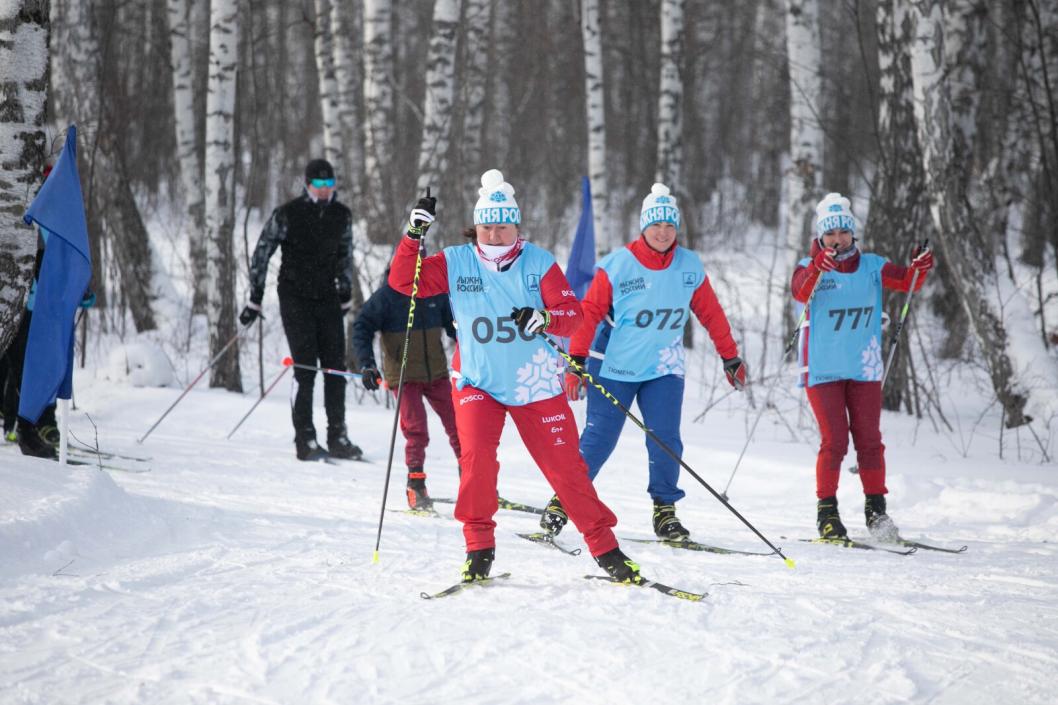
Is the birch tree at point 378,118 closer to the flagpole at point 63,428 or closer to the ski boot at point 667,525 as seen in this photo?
the flagpole at point 63,428

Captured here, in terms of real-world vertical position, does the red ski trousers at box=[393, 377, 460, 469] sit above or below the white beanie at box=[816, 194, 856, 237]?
below

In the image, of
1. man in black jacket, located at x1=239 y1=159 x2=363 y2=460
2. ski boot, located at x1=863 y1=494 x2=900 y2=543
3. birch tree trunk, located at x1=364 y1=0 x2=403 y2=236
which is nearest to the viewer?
ski boot, located at x1=863 y1=494 x2=900 y2=543

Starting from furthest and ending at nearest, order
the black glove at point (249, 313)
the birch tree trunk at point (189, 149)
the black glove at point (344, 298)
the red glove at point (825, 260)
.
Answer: the birch tree trunk at point (189, 149), the black glove at point (344, 298), the black glove at point (249, 313), the red glove at point (825, 260)

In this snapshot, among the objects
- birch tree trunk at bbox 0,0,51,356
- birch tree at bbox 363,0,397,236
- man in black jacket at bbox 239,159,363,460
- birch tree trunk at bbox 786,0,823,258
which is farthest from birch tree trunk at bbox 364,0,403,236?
birch tree trunk at bbox 0,0,51,356

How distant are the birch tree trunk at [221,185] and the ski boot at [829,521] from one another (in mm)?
6733

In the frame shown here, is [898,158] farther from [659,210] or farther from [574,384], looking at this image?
[574,384]

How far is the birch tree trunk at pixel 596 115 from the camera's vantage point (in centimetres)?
1275

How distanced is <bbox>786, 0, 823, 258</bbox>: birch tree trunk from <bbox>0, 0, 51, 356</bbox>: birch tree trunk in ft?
26.3

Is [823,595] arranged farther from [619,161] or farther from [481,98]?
[619,161]

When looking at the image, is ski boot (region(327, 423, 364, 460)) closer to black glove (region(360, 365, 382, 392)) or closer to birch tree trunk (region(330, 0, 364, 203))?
black glove (region(360, 365, 382, 392))

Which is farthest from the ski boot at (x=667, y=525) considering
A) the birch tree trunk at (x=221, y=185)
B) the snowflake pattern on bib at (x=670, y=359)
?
the birch tree trunk at (x=221, y=185)

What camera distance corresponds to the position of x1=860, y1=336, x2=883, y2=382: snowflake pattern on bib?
6062 mm

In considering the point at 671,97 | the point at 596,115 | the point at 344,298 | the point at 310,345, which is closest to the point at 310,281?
the point at 344,298

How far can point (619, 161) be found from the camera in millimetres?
24734
